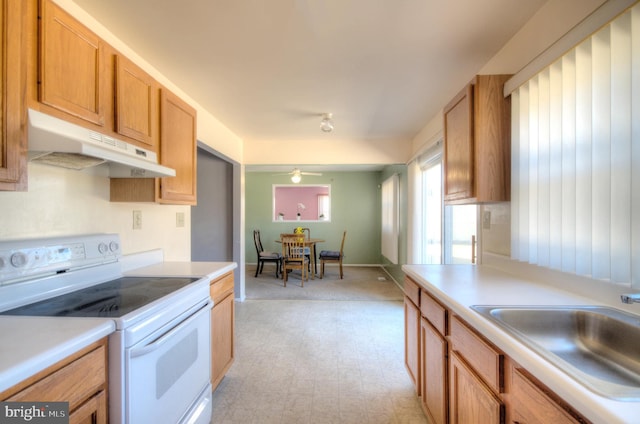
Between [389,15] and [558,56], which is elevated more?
[389,15]

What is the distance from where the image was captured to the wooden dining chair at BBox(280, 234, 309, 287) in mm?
4469

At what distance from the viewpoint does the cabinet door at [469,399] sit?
864mm

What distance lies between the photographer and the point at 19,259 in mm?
1049

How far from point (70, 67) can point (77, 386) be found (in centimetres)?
121

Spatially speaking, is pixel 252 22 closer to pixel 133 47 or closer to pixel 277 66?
pixel 277 66

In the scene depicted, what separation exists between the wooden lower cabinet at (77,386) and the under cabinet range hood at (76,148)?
73 cm

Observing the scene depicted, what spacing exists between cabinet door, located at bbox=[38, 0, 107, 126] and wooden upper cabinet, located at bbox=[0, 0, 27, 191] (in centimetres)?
7

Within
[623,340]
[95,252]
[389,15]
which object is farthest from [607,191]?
[95,252]

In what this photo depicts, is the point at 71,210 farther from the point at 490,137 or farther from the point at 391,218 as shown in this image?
the point at 391,218

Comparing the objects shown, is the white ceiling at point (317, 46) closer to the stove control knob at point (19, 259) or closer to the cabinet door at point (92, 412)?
the stove control knob at point (19, 259)

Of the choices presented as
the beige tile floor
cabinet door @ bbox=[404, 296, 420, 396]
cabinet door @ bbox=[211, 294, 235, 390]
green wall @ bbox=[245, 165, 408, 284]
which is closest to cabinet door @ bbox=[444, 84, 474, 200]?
cabinet door @ bbox=[404, 296, 420, 396]

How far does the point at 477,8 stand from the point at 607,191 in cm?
107

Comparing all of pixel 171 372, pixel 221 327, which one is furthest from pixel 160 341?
pixel 221 327

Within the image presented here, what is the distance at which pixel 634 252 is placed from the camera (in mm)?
889
